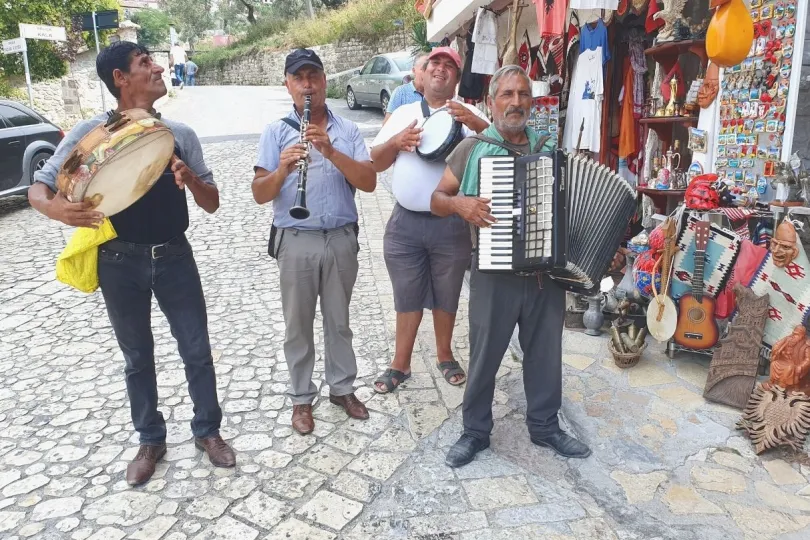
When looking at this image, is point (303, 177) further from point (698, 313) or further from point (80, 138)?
point (698, 313)

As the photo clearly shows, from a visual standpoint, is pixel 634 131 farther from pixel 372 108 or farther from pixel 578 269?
pixel 372 108

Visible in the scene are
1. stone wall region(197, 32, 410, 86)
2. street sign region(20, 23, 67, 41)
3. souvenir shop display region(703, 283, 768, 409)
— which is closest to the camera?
souvenir shop display region(703, 283, 768, 409)

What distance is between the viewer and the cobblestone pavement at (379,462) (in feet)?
9.02

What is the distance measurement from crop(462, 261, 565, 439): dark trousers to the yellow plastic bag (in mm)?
1763

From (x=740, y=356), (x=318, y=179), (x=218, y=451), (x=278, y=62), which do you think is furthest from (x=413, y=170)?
(x=278, y=62)

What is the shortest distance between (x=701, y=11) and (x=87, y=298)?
19.7 ft

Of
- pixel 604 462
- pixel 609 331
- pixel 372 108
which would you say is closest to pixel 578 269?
pixel 604 462

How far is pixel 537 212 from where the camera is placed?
108 inches

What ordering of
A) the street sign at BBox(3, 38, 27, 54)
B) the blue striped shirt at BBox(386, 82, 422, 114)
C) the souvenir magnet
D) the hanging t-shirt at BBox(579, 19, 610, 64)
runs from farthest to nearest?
the street sign at BBox(3, 38, 27, 54) < the hanging t-shirt at BBox(579, 19, 610, 64) < the blue striped shirt at BBox(386, 82, 422, 114) < the souvenir magnet

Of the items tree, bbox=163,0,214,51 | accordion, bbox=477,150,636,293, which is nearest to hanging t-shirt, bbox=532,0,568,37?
accordion, bbox=477,150,636,293

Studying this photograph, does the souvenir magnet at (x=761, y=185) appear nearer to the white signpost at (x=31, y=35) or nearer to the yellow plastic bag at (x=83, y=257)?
the yellow plastic bag at (x=83, y=257)

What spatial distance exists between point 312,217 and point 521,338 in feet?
4.18

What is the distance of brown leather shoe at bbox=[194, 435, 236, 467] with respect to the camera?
3.16 m

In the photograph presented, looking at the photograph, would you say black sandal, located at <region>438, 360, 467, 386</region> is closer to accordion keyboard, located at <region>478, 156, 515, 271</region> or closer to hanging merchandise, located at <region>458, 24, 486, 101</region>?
accordion keyboard, located at <region>478, 156, 515, 271</region>
